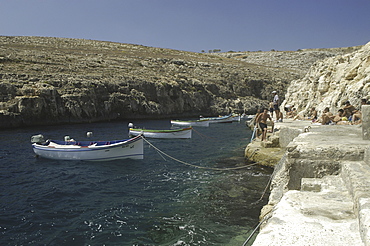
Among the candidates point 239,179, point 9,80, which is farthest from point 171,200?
point 9,80

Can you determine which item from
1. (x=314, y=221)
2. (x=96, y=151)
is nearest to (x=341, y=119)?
(x=314, y=221)

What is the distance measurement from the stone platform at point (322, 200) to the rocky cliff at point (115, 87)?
111 feet

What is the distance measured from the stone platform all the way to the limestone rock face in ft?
34.5

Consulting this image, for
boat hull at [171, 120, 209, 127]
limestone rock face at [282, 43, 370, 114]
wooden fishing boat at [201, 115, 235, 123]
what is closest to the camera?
limestone rock face at [282, 43, 370, 114]

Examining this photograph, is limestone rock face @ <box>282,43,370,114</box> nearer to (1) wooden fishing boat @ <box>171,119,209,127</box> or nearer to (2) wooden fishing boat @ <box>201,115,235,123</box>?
(1) wooden fishing boat @ <box>171,119,209,127</box>

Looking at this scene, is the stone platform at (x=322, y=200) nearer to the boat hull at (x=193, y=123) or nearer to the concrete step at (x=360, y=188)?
the concrete step at (x=360, y=188)

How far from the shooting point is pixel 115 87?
138ft

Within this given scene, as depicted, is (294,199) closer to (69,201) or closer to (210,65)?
(69,201)

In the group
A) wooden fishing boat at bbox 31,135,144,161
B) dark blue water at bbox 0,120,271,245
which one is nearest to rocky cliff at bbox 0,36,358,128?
wooden fishing boat at bbox 31,135,144,161

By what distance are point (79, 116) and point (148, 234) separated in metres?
34.0

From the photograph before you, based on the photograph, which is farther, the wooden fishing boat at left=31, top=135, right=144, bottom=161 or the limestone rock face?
the wooden fishing boat at left=31, top=135, right=144, bottom=161

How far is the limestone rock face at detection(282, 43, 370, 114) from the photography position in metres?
13.9

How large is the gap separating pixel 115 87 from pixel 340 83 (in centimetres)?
3347

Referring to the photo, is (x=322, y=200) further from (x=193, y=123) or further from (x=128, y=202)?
(x=193, y=123)
